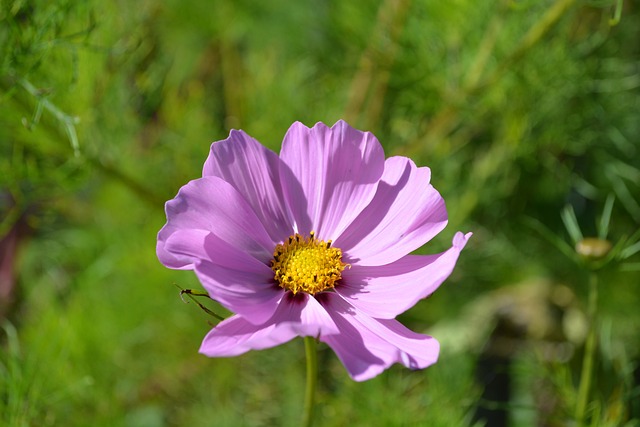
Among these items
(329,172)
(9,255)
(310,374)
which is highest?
(329,172)

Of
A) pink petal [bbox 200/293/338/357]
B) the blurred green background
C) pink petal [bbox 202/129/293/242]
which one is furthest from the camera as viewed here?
the blurred green background

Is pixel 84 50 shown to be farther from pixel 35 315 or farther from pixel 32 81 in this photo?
pixel 35 315

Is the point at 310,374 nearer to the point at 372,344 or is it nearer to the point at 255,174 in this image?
the point at 372,344

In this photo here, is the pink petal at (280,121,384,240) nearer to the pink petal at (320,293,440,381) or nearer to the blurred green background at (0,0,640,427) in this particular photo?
the pink petal at (320,293,440,381)

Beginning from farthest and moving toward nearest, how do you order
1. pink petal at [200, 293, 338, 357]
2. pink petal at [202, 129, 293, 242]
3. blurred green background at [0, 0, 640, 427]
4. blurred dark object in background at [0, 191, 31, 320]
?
blurred dark object in background at [0, 191, 31, 320]
blurred green background at [0, 0, 640, 427]
pink petal at [202, 129, 293, 242]
pink petal at [200, 293, 338, 357]

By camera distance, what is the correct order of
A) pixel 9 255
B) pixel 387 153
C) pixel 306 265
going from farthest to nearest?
pixel 9 255, pixel 387 153, pixel 306 265

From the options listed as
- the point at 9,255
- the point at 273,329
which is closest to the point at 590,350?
the point at 273,329

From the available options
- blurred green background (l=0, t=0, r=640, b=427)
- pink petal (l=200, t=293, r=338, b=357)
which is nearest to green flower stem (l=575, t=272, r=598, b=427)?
blurred green background (l=0, t=0, r=640, b=427)

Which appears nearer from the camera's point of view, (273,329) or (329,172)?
(273,329)

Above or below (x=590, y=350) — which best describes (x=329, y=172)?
above
